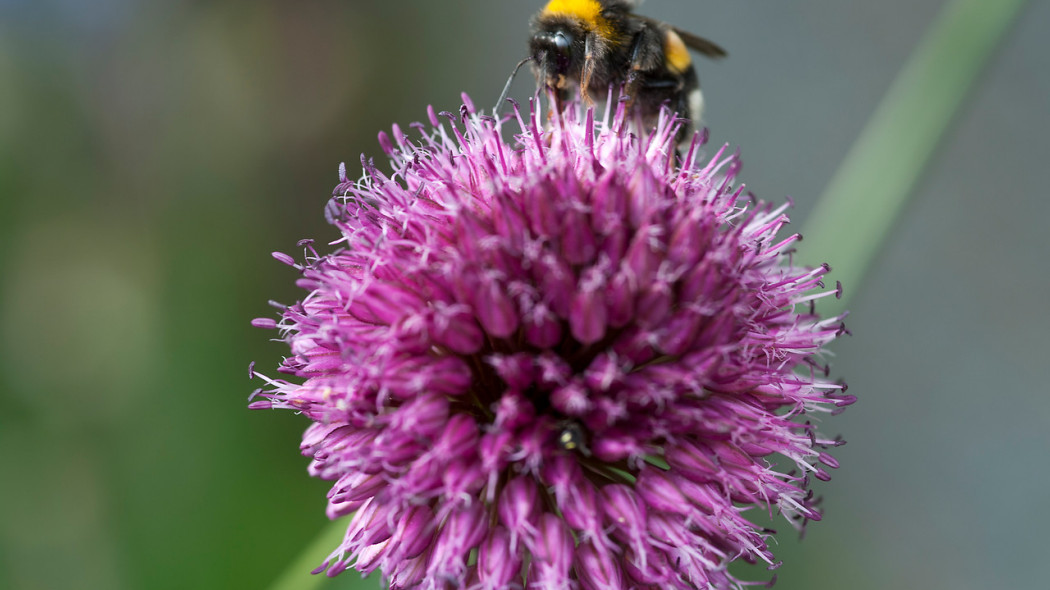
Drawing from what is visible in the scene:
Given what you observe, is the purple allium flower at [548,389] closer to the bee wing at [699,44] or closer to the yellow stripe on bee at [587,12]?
the yellow stripe on bee at [587,12]

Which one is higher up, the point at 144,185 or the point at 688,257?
the point at 688,257

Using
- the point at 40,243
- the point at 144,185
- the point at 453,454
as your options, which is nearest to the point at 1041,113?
the point at 453,454

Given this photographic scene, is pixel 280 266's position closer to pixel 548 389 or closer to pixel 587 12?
pixel 587 12

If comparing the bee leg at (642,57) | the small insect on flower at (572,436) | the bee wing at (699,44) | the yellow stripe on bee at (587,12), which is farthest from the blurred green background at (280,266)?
the small insect on flower at (572,436)

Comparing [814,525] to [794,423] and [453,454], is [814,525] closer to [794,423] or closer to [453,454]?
[794,423]

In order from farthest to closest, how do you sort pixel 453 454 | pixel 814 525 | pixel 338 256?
pixel 814 525 → pixel 338 256 → pixel 453 454

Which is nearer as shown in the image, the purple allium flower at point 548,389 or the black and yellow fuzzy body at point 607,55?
the purple allium flower at point 548,389
